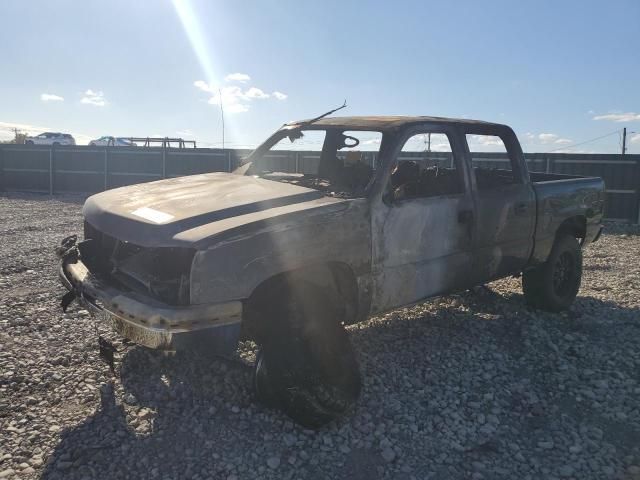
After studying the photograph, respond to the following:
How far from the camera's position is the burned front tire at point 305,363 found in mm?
3082

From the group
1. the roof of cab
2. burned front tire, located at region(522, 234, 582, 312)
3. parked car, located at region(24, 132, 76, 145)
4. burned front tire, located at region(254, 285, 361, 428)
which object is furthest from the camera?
parked car, located at region(24, 132, 76, 145)

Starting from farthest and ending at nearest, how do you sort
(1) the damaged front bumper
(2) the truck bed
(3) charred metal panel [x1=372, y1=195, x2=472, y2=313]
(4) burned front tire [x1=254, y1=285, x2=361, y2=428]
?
(2) the truck bed → (3) charred metal panel [x1=372, y1=195, x2=472, y2=313] → (4) burned front tire [x1=254, y1=285, x2=361, y2=428] → (1) the damaged front bumper

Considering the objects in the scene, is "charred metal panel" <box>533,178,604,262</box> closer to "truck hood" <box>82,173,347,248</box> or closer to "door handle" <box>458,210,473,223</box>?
"door handle" <box>458,210,473,223</box>

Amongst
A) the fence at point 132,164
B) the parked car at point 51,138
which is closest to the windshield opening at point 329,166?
the fence at point 132,164

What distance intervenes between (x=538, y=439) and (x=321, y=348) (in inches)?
56.3

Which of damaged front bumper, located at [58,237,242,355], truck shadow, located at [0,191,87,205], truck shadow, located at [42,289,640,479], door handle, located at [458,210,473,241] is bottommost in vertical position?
truck shadow, located at [42,289,640,479]

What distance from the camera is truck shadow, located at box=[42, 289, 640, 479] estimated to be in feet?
9.49

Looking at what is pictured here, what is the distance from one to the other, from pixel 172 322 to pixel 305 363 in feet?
2.74

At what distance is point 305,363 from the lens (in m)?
3.13

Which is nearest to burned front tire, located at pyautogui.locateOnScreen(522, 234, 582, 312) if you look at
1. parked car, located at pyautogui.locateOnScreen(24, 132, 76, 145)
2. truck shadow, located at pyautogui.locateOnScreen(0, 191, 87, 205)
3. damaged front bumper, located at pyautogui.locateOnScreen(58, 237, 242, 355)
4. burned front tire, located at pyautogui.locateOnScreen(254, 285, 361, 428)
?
burned front tire, located at pyautogui.locateOnScreen(254, 285, 361, 428)

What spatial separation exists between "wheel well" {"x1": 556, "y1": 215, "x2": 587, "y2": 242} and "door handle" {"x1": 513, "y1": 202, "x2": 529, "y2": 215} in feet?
3.00

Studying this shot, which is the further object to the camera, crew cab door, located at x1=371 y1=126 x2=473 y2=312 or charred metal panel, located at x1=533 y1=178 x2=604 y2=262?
charred metal panel, located at x1=533 y1=178 x2=604 y2=262

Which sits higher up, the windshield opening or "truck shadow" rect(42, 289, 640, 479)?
the windshield opening

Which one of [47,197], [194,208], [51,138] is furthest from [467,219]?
[51,138]
